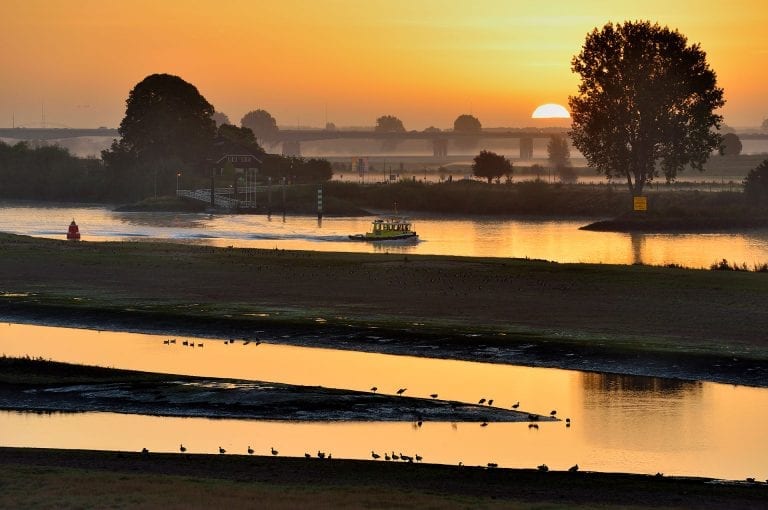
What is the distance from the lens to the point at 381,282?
59594mm

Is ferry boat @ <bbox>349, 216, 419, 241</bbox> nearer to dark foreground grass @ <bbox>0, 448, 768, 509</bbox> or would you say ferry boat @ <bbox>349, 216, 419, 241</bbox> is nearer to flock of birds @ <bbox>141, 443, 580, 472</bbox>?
flock of birds @ <bbox>141, 443, 580, 472</bbox>

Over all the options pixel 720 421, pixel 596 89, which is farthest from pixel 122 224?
pixel 720 421

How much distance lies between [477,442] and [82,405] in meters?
10.3

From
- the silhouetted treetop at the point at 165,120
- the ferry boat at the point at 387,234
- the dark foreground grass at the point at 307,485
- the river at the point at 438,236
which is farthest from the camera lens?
the silhouetted treetop at the point at 165,120

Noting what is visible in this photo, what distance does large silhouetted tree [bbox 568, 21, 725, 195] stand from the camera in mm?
132750

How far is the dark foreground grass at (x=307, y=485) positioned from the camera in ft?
74.5

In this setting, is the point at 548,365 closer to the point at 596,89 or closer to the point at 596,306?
the point at 596,306

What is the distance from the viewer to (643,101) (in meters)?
134

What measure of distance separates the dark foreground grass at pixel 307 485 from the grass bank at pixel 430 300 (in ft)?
44.0

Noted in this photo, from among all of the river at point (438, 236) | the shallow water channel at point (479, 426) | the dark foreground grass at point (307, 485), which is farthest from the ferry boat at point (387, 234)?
the dark foreground grass at point (307, 485)

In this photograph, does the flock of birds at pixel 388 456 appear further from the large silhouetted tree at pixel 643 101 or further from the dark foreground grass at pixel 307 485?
the large silhouetted tree at pixel 643 101

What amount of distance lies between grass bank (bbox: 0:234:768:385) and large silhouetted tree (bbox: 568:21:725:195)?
2634 inches

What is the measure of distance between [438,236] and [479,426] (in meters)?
87.3

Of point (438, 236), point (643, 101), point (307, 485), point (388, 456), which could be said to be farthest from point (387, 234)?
point (307, 485)
